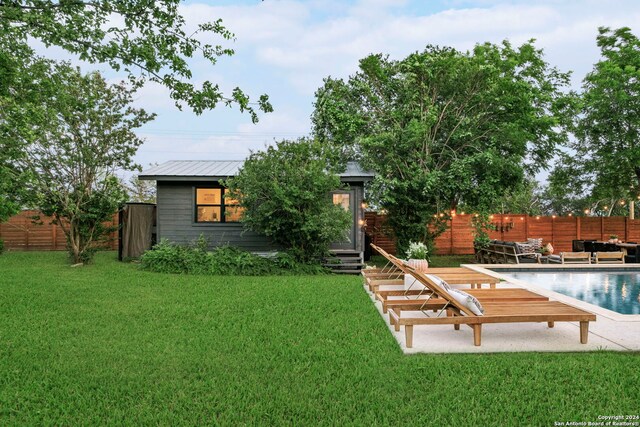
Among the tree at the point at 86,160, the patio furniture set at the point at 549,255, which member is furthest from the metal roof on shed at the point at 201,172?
the patio furniture set at the point at 549,255

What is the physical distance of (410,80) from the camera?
1403 cm

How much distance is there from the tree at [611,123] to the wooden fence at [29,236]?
Result: 2171 cm

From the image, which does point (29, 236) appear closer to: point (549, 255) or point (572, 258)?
point (549, 255)

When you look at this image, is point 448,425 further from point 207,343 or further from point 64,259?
point 64,259

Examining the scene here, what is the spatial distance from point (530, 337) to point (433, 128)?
10550 mm

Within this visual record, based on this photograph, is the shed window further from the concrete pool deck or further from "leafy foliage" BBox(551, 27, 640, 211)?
"leafy foliage" BBox(551, 27, 640, 211)

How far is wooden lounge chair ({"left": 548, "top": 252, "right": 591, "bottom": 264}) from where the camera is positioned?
13414mm

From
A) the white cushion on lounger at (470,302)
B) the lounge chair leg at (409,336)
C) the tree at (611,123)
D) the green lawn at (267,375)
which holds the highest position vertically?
the tree at (611,123)

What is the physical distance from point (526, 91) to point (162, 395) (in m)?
15.3

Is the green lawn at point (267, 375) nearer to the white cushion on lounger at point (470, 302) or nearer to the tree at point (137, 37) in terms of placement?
the white cushion on lounger at point (470, 302)

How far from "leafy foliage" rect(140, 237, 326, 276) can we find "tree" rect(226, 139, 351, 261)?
1.55 ft

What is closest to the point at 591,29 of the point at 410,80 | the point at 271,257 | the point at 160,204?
the point at 410,80

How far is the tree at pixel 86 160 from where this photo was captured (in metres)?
12.5

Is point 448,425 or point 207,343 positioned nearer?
point 448,425
